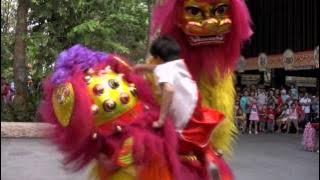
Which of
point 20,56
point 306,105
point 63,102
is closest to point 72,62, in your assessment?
point 63,102

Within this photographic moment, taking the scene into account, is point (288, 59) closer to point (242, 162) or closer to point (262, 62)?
point (262, 62)

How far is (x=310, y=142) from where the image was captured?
11.8 m

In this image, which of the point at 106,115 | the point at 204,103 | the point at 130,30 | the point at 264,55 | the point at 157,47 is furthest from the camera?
the point at 264,55

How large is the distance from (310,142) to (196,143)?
774 centimetres

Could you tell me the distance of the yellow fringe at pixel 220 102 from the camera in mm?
5066

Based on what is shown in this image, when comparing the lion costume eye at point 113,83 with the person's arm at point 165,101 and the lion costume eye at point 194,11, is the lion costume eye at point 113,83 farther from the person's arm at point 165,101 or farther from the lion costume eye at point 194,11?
the lion costume eye at point 194,11

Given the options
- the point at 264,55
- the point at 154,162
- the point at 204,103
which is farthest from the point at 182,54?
the point at 264,55

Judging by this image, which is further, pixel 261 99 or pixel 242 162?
pixel 261 99

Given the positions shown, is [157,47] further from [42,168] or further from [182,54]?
[42,168]

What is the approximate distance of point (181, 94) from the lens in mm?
4465

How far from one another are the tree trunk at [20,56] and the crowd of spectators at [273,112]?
218 inches

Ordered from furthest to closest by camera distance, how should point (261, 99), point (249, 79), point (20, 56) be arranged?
point (249, 79), point (261, 99), point (20, 56)

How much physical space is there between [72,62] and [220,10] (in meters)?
1.44

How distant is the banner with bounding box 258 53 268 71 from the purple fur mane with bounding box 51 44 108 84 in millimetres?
16687
